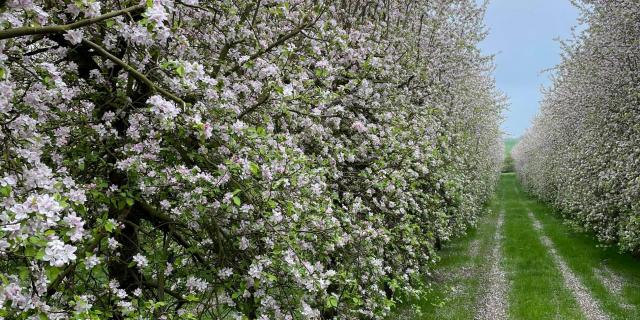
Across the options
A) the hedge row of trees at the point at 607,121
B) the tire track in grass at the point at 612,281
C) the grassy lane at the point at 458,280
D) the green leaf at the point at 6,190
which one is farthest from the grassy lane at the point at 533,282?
the green leaf at the point at 6,190

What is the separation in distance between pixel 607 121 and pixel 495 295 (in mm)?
8713

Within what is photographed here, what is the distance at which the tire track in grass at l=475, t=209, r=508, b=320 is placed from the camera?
14391 mm

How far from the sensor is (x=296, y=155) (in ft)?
21.1

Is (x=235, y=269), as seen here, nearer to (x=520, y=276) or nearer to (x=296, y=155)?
(x=296, y=155)

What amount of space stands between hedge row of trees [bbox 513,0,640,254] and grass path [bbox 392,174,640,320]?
1296 mm

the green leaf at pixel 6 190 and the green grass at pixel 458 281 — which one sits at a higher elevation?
the green leaf at pixel 6 190

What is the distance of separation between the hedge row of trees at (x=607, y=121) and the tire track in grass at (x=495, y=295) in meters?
3.92

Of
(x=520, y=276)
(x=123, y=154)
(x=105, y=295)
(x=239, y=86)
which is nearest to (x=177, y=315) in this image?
(x=105, y=295)

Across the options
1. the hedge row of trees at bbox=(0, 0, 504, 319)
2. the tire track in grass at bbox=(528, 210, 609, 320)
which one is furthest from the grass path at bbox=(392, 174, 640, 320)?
the hedge row of trees at bbox=(0, 0, 504, 319)

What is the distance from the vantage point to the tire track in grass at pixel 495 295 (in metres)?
14.4

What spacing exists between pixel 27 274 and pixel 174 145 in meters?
2.48

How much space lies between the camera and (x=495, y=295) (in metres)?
16.4

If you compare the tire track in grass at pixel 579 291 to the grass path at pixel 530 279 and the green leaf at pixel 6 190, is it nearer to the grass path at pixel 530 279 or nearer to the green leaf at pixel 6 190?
the grass path at pixel 530 279

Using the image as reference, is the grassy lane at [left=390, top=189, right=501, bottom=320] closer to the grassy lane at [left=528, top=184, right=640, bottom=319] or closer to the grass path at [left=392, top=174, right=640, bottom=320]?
the grass path at [left=392, top=174, right=640, bottom=320]
